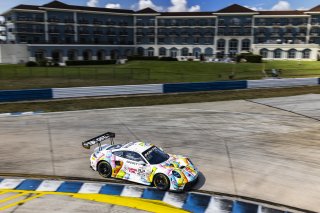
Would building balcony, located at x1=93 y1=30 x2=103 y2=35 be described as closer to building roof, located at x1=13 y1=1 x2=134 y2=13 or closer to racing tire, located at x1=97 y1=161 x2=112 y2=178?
building roof, located at x1=13 y1=1 x2=134 y2=13

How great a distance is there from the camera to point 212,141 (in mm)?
17156

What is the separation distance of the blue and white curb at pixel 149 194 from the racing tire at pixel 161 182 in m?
0.17

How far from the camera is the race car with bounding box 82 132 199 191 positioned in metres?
11.2

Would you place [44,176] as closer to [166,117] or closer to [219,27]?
[166,117]

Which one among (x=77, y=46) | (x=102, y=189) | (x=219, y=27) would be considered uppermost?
(x=219, y=27)

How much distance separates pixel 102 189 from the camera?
11500 millimetres

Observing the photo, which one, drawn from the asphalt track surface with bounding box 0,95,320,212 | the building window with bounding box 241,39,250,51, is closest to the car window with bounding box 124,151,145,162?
the asphalt track surface with bounding box 0,95,320,212

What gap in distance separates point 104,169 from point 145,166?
1.95 m

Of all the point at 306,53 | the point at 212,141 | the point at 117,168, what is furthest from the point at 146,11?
the point at 117,168

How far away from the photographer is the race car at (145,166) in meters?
11.2

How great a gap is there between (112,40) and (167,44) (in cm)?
1792

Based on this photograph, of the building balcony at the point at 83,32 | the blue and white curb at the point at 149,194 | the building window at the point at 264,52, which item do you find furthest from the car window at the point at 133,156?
the building window at the point at 264,52

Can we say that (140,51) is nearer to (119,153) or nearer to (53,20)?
(53,20)

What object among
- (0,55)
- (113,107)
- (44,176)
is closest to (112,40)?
(0,55)
